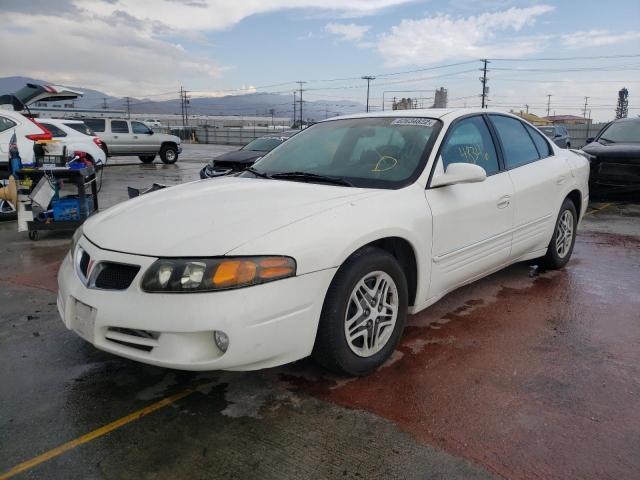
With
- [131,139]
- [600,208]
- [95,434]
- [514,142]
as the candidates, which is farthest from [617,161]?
[131,139]

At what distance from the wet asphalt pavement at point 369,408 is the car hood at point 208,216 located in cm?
81

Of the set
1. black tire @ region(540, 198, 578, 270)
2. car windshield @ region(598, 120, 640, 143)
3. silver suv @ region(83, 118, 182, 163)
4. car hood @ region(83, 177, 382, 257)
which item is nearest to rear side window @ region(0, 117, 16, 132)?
car hood @ region(83, 177, 382, 257)

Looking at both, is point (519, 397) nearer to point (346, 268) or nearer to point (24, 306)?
→ point (346, 268)

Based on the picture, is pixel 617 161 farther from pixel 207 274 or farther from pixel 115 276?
pixel 115 276

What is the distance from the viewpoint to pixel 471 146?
372 centimetres

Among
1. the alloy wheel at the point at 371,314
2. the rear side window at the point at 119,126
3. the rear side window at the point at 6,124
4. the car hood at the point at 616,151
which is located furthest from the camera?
the rear side window at the point at 119,126

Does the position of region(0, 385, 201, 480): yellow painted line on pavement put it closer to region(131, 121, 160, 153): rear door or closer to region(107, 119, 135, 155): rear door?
region(107, 119, 135, 155): rear door

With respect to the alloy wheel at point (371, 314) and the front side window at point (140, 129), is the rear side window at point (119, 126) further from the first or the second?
the alloy wheel at point (371, 314)

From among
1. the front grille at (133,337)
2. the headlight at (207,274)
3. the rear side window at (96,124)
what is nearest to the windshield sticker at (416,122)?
the headlight at (207,274)

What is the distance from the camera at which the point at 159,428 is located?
94.7 inches


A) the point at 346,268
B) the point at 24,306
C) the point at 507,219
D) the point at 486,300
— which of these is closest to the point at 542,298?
→ the point at 486,300

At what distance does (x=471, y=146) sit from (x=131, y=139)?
17587mm

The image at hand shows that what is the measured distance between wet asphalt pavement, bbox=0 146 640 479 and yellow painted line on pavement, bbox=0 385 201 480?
0.01 m

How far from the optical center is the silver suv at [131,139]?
18.8m
